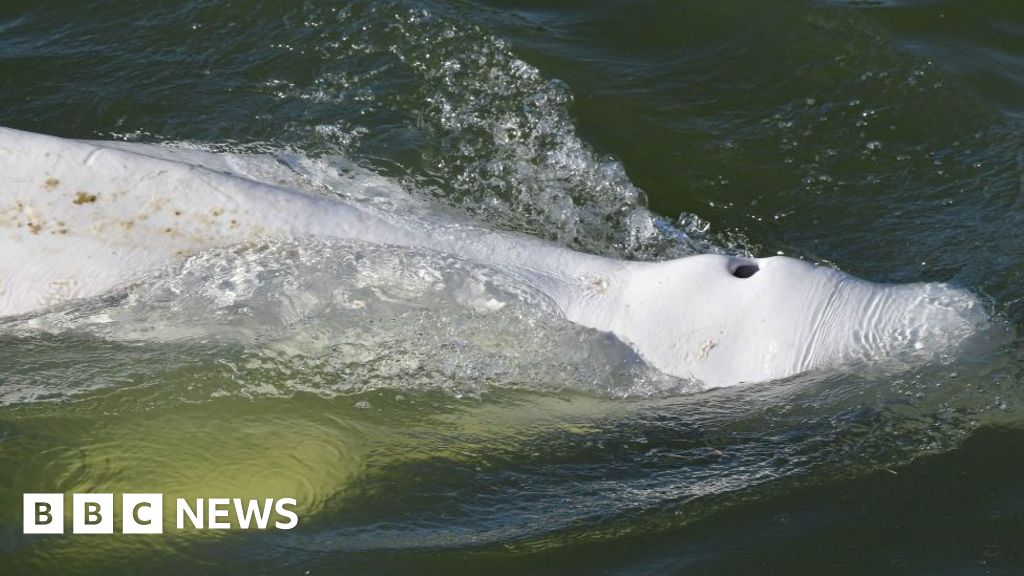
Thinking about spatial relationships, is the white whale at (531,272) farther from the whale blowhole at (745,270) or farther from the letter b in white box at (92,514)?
the letter b in white box at (92,514)

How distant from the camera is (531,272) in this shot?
165 inches

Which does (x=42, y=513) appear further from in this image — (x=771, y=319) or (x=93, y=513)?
(x=771, y=319)

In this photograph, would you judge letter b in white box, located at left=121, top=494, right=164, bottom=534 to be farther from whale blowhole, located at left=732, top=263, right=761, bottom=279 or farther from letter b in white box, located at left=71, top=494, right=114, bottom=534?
whale blowhole, located at left=732, top=263, right=761, bottom=279

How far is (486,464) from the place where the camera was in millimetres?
4004

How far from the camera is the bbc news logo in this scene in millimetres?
3748

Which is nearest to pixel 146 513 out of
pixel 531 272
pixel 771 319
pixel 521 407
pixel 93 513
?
pixel 93 513

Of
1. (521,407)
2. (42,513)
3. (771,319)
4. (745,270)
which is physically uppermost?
(745,270)

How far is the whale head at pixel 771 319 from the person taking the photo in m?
3.92

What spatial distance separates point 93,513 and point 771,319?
2194mm

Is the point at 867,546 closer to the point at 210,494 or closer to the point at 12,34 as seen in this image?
the point at 210,494

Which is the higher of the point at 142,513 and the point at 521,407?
the point at 521,407

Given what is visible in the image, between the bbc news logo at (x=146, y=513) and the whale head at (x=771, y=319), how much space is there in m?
1.24

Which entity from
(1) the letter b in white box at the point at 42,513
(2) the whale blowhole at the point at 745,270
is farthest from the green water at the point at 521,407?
(2) the whale blowhole at the point at 745,270

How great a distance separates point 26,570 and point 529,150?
3.08 meters
